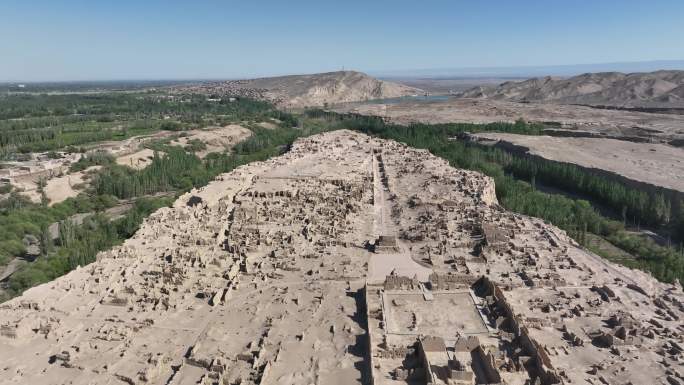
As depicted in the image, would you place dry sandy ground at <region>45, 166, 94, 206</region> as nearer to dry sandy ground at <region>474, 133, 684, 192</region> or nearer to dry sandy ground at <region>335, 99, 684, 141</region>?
dry sandy ground at <region>474, 133, 684, 192</region>

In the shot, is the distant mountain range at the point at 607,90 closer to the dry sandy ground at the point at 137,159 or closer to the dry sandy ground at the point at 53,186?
the dry sandy ground at the point at 137,159

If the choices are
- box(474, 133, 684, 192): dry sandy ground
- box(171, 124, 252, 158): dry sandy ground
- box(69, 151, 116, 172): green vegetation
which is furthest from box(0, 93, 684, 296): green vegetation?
box(474, 133, 684, 192): dry sandy ground

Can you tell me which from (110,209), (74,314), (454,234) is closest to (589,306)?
(454,234)

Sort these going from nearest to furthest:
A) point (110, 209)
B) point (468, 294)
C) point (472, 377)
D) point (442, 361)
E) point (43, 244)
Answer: point (472, 377)
point (442, 361)
point (468, 294)
point (43, 244)
point (110, 209)

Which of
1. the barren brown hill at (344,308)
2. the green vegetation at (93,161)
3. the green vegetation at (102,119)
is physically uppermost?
the green vegetation at (102,119)

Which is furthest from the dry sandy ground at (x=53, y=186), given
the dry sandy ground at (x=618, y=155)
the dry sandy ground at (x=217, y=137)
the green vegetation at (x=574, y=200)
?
the dry sandy ground at (x=618, y=155)

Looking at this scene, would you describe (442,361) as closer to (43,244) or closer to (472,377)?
(472,377)
